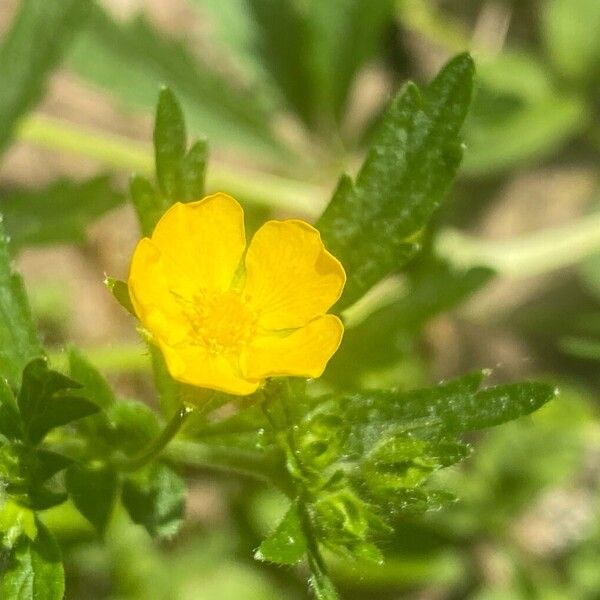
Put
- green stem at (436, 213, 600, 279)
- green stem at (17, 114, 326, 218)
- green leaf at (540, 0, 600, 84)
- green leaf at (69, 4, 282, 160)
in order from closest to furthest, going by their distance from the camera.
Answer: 1. green stem at (17, 114, 326, 218)
2. green leaf at (69, 4, 282, 160)
3. green stem at (436, 213, 600, 279)
4. green leaf at (540, 0, 600, 84)

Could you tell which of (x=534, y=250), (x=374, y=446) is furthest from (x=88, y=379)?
(x=534, y=250)

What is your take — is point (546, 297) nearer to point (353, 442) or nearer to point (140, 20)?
point (140, 20)

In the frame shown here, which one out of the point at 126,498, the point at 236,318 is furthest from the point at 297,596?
the point at 236,318

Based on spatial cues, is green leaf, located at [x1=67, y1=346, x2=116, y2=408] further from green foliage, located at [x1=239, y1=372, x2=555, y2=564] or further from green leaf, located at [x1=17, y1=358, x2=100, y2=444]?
green foliage, located at [x1=239, y1=372, x2=555, y2=564]

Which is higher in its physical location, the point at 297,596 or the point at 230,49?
the point at 230,49

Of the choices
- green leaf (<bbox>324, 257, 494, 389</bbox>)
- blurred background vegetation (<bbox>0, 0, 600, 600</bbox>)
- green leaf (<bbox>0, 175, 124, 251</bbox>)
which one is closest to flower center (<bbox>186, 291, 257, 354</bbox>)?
green leaf (<bbox>324, 257, 494, 389</bbox>)

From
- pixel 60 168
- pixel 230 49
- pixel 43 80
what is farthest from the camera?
pixel 60 168
